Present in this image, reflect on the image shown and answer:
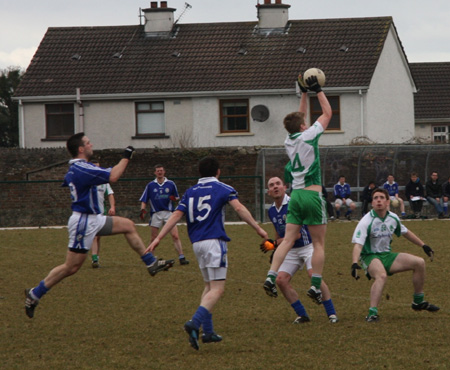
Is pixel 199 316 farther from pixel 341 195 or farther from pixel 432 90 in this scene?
pixel 432 90

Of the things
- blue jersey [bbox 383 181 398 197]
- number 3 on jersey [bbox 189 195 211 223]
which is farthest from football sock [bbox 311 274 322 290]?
blue jersey [bbox 383 181 398 197]

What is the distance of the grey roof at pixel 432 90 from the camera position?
51.1 m

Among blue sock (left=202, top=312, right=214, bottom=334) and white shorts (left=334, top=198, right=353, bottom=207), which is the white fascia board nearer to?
white shorts (left=334, top=198, right=353, bottom=207)

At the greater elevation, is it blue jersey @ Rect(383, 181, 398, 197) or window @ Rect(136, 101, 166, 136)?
window @ Rect(136, 101, 166, 136)

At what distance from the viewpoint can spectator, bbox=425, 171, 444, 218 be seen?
97.7 feet

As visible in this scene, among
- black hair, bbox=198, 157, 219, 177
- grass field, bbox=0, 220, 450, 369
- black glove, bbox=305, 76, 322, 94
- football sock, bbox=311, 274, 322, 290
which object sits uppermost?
black glove, bbox=305, 76, 322, 94

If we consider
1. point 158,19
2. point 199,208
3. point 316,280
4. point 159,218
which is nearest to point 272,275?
point 316,280

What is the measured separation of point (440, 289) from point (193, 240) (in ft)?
16.4

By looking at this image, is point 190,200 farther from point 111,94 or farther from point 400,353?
point 111,94

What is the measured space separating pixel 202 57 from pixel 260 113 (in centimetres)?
393

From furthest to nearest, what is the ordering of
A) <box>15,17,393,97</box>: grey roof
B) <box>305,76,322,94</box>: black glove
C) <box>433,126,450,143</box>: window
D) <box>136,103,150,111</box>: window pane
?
<box>433,126,450,143</box>: window < <box>136,103,150,111</box>: window pane < <box>15,17,393,97</box>: grey roof < <box>305,76,322,94</box>: black glove

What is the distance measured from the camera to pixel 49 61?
39719 millimetres

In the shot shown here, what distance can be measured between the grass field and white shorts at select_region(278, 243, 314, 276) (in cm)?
59

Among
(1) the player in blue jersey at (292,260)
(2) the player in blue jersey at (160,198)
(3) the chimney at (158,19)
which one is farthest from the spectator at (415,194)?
(1) the player in blue jersey at (292,260)
